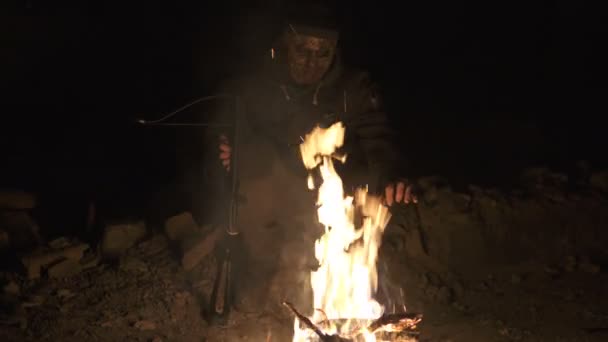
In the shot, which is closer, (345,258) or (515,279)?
(345,258)

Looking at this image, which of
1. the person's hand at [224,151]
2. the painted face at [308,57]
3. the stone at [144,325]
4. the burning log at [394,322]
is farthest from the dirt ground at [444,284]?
the painted face at [308,57]

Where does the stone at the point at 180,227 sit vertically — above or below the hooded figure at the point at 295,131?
below

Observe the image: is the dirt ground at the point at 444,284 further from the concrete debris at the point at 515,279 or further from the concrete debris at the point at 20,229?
the concrete debris at the point at 20,229

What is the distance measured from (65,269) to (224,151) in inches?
72.3

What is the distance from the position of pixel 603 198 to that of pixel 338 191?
10.5 ft

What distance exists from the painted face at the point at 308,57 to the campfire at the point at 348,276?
98 cm

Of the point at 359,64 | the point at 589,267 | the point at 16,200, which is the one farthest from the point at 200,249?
the point at 359,64

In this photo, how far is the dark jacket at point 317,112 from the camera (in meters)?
5.47

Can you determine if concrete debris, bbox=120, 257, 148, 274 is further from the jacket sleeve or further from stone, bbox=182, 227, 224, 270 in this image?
the jacket sleeve

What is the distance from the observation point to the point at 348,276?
4.42 m

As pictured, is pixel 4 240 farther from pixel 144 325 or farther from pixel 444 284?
pixel 444 284

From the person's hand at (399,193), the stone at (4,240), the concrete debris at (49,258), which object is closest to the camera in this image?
the person's hand at (399,193)

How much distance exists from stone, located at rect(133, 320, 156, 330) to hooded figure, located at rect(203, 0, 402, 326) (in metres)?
0.96

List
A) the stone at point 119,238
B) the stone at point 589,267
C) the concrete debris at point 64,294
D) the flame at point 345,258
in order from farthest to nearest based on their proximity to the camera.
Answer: the stone at point 589,267 < the stone at point 119,238 < the concrete debris at point 64,294 < the flame at point 345,258
